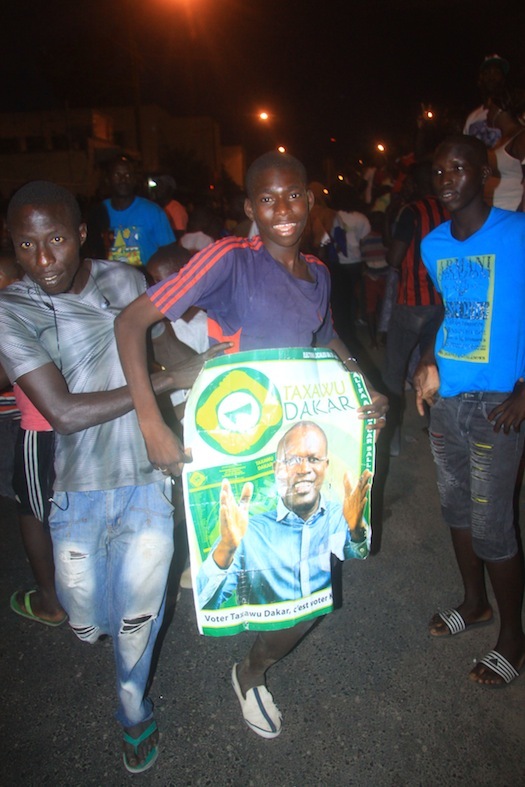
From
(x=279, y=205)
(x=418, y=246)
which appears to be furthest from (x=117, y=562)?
(x=418, y=246)

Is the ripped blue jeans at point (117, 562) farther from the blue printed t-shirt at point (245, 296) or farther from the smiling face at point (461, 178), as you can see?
the smiling face at point (461, 178)

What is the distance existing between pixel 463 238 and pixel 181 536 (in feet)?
8.20

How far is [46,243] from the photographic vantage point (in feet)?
5.81

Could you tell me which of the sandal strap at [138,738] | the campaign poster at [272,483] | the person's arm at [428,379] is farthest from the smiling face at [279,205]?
the sandal strap at [138,738]

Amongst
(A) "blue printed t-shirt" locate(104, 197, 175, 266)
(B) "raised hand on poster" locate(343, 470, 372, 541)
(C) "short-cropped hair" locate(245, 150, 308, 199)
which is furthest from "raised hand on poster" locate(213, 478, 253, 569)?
(A) "blue printed t-shirt" locate(104, 197, 175, 266)

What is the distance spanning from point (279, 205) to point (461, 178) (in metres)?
0.93

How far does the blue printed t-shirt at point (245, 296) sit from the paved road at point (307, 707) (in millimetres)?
1611

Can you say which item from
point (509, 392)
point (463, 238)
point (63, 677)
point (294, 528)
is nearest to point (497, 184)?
point (463, 238)

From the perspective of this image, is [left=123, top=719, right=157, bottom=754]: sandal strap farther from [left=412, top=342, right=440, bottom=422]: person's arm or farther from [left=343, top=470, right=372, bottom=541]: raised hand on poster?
[left=412, top=342, right=440, bottom=422]: person's arm

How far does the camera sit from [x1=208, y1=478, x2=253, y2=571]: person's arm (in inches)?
69.7

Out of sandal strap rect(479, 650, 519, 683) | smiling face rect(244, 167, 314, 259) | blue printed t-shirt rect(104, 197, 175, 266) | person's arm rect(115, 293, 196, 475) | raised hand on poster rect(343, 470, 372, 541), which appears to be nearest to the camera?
person's arm rect(115, 293, 196, 475)

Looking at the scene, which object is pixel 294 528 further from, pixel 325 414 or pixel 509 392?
pixel 509 392

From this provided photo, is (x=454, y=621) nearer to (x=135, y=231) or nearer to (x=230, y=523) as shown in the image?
(x=230, y=523)

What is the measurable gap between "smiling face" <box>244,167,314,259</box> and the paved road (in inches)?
76.5
